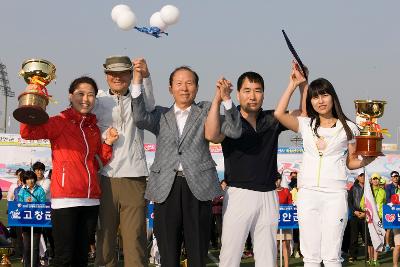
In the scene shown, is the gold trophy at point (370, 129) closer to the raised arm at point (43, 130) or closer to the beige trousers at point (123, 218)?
the beige trousers at point (123, 218)

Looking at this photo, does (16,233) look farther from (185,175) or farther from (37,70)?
(185,175)

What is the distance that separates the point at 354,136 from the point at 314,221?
0.82 metres

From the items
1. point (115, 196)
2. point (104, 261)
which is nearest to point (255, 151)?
point (115, 196)

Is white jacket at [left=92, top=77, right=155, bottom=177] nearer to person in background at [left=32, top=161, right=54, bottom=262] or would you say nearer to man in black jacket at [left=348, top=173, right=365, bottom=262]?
person in background at [left=32, top=161, right=54, bottom=262]

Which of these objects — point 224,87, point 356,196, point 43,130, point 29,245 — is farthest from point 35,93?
point 356,196

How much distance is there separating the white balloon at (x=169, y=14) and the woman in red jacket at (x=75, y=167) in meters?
0.91

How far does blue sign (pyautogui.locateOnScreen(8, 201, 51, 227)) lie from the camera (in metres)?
10.0

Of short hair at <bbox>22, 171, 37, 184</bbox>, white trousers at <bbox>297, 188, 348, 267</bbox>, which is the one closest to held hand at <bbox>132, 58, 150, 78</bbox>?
white trousers at <bbox>297, 188, 348, 267</bbox>

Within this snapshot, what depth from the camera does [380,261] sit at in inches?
521

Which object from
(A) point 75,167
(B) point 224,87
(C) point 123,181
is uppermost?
(B) point 224,87

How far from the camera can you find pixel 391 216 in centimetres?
1132

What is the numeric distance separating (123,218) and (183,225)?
0.71 metres

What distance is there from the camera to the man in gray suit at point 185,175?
17.4 ft

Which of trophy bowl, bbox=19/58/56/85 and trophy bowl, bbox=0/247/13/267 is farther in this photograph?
trophy bowl, bbox=0/247/13/267
